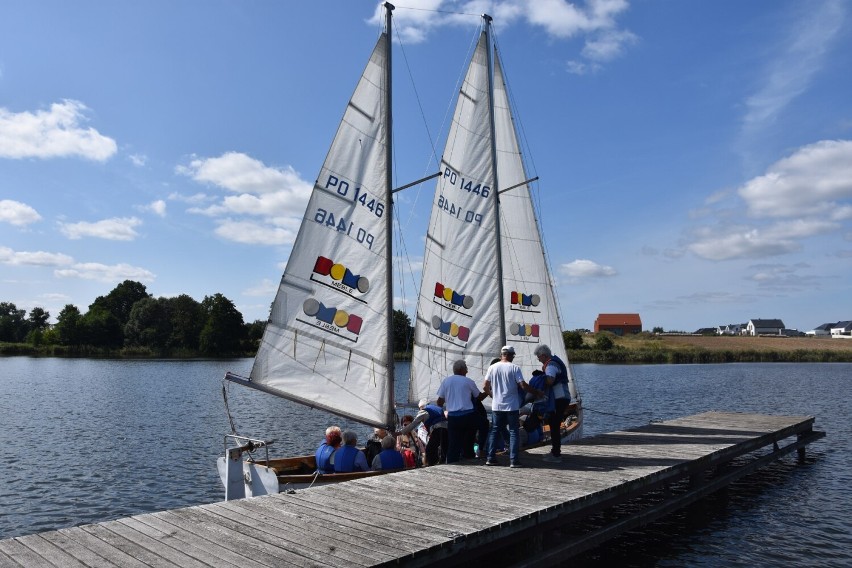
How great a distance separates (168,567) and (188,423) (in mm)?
24494

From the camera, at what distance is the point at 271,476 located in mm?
11648

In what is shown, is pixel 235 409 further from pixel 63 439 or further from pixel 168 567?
pixel 168 567

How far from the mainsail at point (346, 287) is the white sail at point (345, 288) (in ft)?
0.07

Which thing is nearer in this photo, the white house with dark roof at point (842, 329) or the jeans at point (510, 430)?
the jeans at point (510, 430)

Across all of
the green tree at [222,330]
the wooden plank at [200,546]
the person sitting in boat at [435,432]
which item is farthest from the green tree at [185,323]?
the wooden plank at [200,546]

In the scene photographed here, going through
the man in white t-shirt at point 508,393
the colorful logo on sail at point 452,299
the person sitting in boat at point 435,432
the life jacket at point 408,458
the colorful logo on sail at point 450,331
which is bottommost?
the life jacket at point 408,458

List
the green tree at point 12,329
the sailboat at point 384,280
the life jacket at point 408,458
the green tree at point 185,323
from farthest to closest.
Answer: the green tree at point 12,329, the green tree at point 185,323, the sailboat at point 384,280, the life jacket at point 408,458

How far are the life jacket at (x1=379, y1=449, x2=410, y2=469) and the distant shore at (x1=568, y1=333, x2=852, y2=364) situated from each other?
7740 centimetres

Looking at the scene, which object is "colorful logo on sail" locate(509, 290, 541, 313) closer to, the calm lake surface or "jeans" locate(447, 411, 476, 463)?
the calm lake surface

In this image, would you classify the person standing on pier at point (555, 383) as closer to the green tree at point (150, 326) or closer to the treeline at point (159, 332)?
the treeline at point (159, 332)

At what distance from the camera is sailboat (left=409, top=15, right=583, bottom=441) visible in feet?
61.9

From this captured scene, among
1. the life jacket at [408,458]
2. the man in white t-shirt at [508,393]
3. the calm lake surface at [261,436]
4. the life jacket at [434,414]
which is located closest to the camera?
the man in white t-shirt at [508,393]

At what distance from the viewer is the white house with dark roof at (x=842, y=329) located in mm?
171000

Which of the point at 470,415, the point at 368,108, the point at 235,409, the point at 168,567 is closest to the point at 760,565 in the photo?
the point at 470,415
